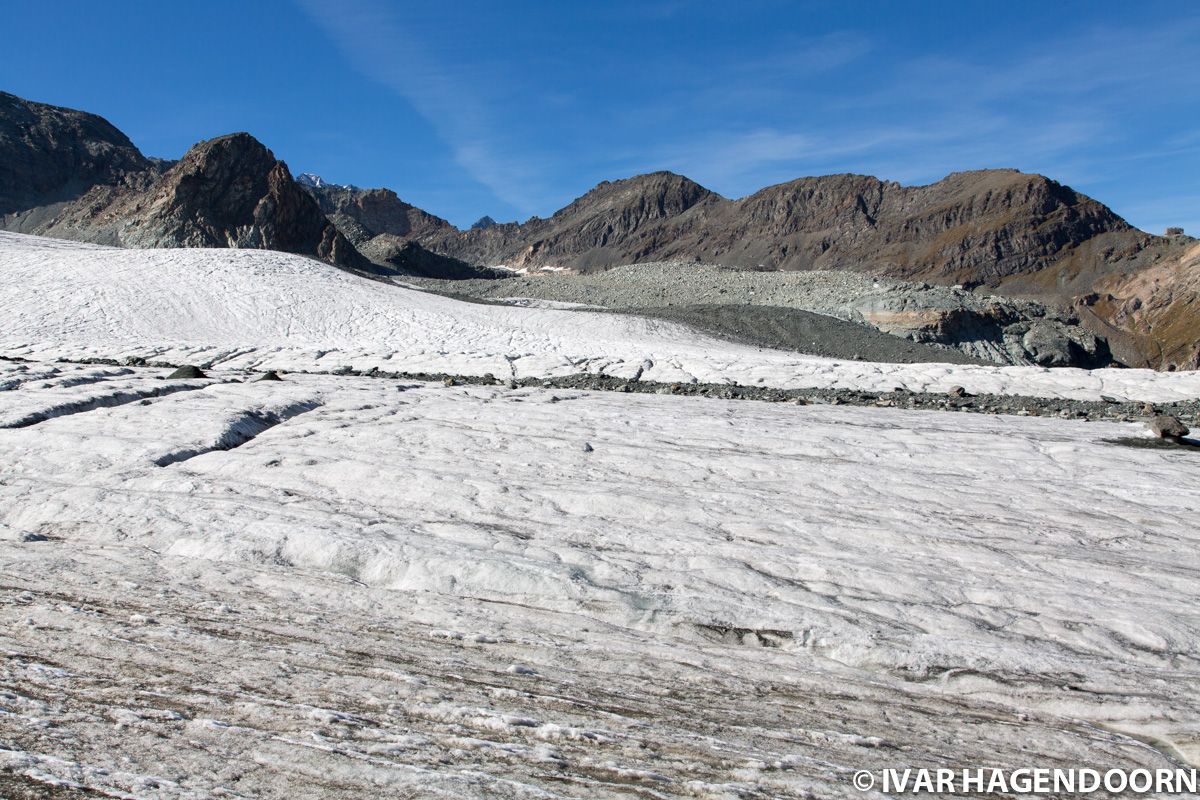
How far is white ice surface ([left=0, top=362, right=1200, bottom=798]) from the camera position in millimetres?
4023

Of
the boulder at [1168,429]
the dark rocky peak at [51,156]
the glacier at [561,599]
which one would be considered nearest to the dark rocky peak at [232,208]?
the dark rocky peak at [51,156]

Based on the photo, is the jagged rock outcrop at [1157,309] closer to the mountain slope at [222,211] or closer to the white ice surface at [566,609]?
the mountain slope at [222,211]

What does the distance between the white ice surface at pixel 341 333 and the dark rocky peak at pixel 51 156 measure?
416 ft

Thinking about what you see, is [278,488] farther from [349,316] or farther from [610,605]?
[349,316]

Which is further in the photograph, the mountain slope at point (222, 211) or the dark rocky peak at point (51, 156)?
the dark rocky peak at point (51, 156)

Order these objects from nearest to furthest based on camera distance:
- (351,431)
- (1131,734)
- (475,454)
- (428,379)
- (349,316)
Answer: (1131,734)
(475,454)
(351,431)
(428,379)
(349,316)

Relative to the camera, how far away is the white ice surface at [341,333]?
19.8m

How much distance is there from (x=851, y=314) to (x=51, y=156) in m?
156

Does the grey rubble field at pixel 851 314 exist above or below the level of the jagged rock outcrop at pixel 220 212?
below

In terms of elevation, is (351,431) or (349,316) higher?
(349,316)

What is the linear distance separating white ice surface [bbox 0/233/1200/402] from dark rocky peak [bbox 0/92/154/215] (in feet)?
416

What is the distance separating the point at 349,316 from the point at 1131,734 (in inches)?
1055

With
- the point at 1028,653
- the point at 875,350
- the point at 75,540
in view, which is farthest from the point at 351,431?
the point at 875,350

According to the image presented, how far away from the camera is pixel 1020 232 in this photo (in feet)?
558
